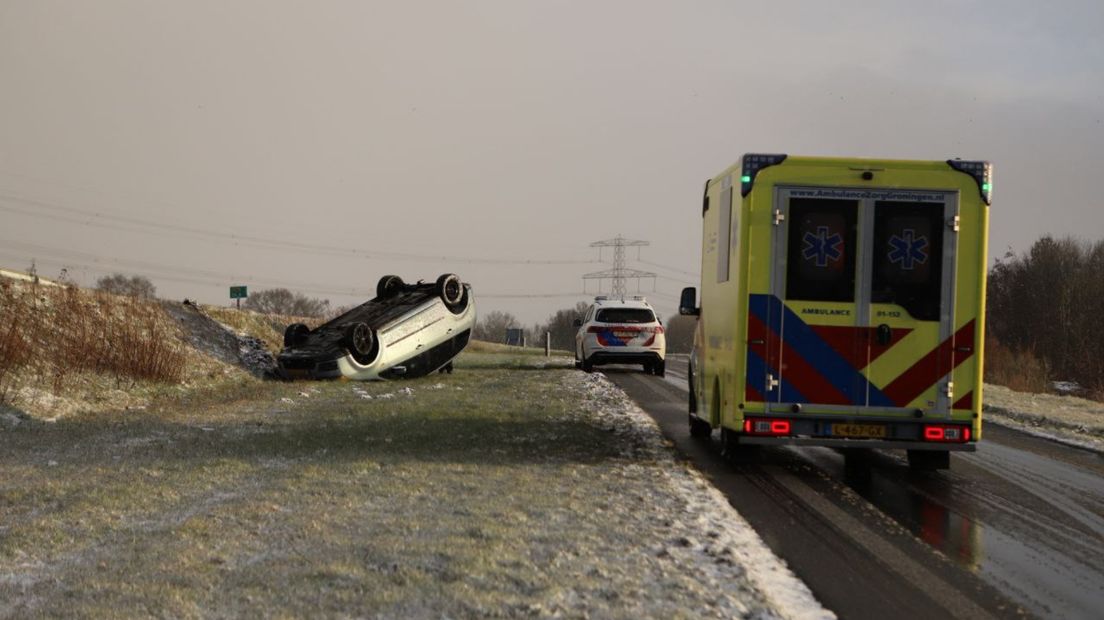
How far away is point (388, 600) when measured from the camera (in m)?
5.48

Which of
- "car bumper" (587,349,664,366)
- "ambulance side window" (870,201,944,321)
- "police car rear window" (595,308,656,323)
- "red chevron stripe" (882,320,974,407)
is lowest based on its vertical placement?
"car bumper" (587,349,664,366)

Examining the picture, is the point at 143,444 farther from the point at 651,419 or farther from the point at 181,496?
the point at 651,419

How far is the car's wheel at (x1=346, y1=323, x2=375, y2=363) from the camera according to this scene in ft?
75.3

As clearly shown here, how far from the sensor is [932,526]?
337 inches

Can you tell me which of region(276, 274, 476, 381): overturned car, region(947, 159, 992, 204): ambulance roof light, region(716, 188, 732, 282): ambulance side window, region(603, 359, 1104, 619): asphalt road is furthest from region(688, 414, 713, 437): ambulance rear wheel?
region(276, 274, 476, 381): overturned car

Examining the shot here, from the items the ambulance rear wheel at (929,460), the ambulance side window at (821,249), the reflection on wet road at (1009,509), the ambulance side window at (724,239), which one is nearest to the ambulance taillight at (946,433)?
the reflection on wet road at (1009,509)

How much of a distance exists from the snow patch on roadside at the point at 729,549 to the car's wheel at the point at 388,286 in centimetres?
1488

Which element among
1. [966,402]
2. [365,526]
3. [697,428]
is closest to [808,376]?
[966,402]

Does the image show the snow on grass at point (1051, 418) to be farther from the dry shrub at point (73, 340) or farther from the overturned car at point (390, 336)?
the dry shrub at point (73, 340)

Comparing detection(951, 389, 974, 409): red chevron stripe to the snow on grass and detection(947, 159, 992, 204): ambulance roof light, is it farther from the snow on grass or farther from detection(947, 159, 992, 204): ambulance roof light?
the snow on grass

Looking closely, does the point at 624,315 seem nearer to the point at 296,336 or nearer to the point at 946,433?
the point at 296,336

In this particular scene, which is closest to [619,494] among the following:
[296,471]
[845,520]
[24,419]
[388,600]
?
[845,520]

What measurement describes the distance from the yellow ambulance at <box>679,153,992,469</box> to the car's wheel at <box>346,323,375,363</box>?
13618 mm

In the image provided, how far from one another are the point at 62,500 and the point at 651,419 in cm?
1019
